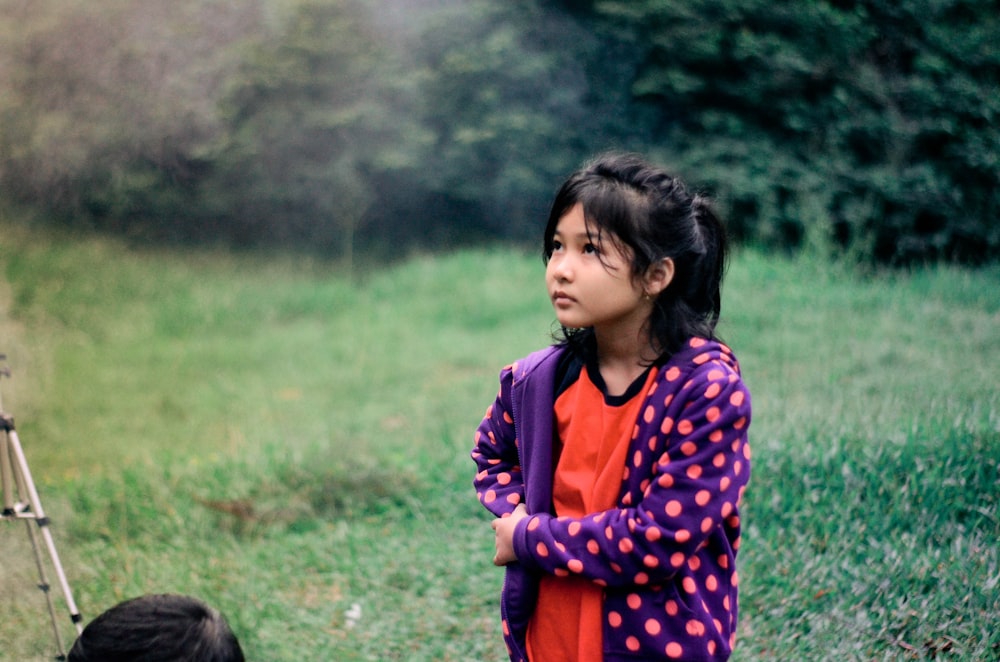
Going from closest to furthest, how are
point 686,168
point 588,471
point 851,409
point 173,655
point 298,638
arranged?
point 588,471, point 173,655, point 298,638, point 851,409, point 686,168

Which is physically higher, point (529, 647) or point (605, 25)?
point (605, 25)

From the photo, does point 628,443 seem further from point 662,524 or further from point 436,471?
point 436,471

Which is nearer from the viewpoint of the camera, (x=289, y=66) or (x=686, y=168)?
(x=686, y=168)

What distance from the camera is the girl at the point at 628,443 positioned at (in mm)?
1682

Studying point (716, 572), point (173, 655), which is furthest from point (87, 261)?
point (716, 572)

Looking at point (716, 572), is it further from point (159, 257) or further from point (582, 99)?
point (159, 257)

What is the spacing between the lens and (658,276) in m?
1.82

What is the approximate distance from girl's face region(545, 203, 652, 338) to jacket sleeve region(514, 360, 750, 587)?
0.18m

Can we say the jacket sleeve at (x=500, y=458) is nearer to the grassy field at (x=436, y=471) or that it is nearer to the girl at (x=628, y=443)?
the girl at (x=628, y=443)

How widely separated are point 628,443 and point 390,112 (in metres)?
9.80

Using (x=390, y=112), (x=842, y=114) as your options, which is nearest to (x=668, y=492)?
(x=842, y=114)

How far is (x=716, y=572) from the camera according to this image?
5.96 feet

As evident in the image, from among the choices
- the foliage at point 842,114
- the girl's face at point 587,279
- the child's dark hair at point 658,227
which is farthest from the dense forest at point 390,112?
the girl's face at point 587,279

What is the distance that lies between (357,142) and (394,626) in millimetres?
8672
